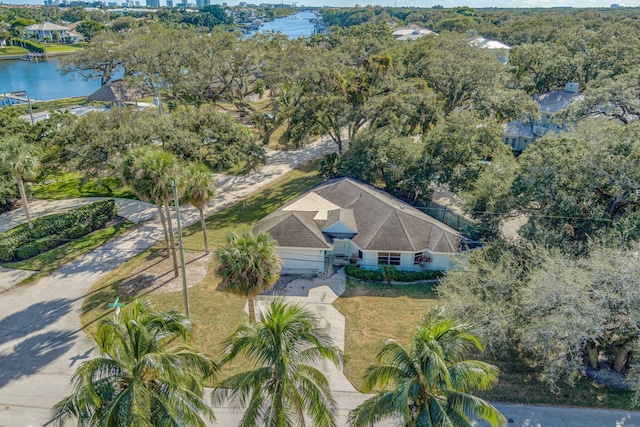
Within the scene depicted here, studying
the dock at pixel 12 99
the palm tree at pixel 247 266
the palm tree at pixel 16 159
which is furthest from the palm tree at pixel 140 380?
the dock at pixel 12 99

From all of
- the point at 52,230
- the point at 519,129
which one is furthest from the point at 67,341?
the point at 519,129

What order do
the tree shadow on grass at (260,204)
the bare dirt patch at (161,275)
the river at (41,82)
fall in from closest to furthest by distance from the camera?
the bare dirt patch at (161,275) → the tree shadow on grass at (260,204) → the river at (41,82)

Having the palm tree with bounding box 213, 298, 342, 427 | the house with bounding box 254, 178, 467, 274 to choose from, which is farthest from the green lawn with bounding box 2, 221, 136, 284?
the palm tree with bounding box 213, 298, 342, 427

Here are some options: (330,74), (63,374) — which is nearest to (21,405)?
(63,374)

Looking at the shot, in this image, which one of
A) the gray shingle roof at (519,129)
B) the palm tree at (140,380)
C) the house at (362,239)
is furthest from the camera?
the gray shingle roof at (519,129)

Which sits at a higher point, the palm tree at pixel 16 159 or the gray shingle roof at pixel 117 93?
the gray shingle roof at pixel 117 93

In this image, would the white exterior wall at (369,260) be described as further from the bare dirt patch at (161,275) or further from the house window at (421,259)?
the bare dirt patch at (161,275)

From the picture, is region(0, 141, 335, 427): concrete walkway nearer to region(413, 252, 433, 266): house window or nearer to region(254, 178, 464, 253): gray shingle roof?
region(254, 178, 464, 253): gray shingle roof

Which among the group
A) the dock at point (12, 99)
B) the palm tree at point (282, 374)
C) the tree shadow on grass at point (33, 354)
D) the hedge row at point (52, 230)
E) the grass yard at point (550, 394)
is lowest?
the grass yard at point (550, 394)
